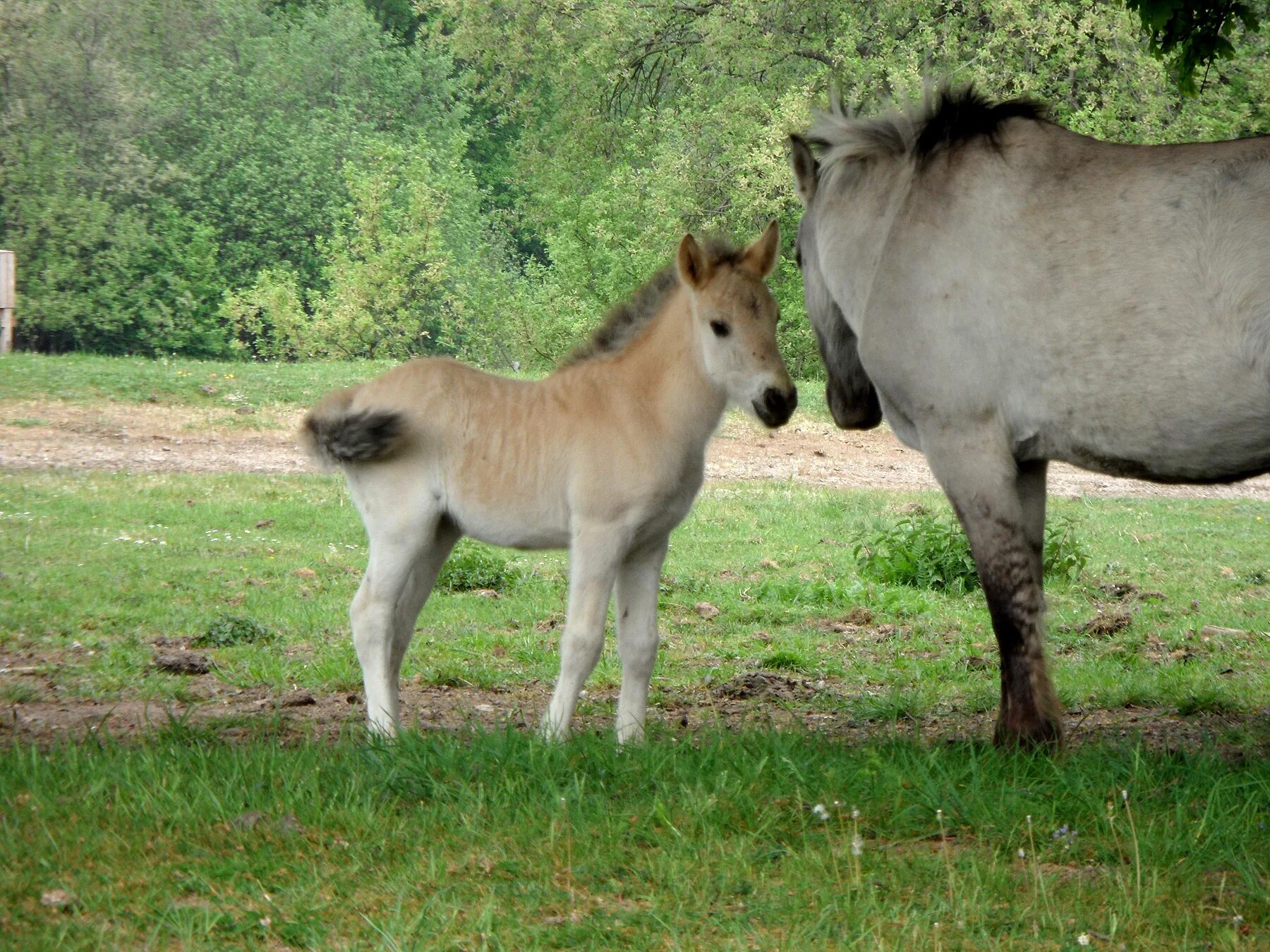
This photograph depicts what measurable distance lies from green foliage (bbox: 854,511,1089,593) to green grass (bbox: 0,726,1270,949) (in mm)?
5644

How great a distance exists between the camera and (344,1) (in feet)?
160

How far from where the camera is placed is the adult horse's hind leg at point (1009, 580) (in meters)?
5.08

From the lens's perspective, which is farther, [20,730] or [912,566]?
[912,566]

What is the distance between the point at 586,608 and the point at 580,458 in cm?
61

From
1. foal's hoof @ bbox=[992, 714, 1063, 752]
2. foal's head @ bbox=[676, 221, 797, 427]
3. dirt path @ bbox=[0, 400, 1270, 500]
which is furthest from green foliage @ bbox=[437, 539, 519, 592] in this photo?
foal's hoof @ bbox=[992, 714, 1063, 752]

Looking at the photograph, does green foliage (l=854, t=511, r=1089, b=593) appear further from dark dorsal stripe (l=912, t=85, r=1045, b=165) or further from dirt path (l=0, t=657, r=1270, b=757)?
dark dorsal stripe (l=912, t=85, r=1045, b=165)

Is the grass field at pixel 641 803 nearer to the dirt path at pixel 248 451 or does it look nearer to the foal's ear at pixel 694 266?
the foal's ear at pixel 694 266

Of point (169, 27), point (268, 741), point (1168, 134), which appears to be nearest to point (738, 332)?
point (268, 741)

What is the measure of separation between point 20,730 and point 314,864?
2722mm

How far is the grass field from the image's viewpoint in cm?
366

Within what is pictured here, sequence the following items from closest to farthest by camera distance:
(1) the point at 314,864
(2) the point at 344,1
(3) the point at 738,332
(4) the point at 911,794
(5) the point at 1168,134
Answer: (1) the point at 314,864 → (4) the point at 911,794 → (3) the point at 738,332 → (5) the point at 1168,134 → (2) the point at 344,1

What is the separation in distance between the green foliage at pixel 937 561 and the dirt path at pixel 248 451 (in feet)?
18.0

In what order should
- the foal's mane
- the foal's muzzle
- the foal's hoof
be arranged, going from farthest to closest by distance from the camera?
the foal's mane < the foal's muzzle < the foal's hoof

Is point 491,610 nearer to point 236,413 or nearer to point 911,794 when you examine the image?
point 911,794
